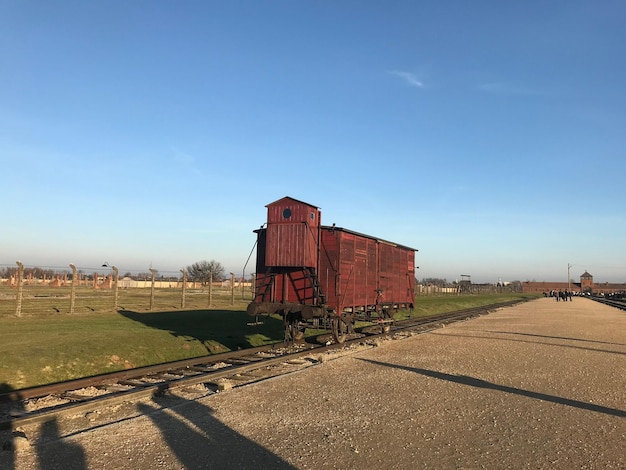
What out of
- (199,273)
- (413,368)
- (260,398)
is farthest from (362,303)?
(199,273)

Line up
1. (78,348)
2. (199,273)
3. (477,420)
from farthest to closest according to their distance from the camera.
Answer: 1. (199,273)
2. (78,348)
3. (477,420)

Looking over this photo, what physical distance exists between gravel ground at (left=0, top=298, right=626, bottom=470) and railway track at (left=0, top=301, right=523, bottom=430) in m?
0.40

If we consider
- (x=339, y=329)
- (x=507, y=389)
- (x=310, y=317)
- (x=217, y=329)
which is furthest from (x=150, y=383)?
(x=217, y=329)

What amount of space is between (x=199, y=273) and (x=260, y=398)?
106m

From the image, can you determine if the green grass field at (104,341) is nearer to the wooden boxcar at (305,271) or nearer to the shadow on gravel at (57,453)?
the wooden boxcar at (305,271)

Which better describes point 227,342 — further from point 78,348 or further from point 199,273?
point 199,273

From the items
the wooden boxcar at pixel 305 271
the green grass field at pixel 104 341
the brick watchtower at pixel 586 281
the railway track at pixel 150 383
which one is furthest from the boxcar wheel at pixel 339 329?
the brick watchtower at pixel 586 281

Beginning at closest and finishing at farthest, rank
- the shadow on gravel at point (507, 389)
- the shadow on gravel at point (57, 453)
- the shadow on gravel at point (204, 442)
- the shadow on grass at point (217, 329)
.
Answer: the shadow on gravel at point (57, 453) → the shadow on gravel at point (204, 442) → the shadow on gravel at point (507, 389) → the shadow on grass at point (217, 329)

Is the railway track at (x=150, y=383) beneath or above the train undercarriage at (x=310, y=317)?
beneath

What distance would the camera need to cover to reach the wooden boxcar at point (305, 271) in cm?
1555

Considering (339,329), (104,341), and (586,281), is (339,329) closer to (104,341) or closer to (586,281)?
(104,341)

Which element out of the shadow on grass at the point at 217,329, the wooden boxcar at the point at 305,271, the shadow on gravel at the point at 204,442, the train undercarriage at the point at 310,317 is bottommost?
the shadow on gravel at the point at 204,442

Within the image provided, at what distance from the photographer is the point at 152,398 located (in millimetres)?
8945

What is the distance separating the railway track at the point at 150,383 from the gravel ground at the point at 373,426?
0.40m
